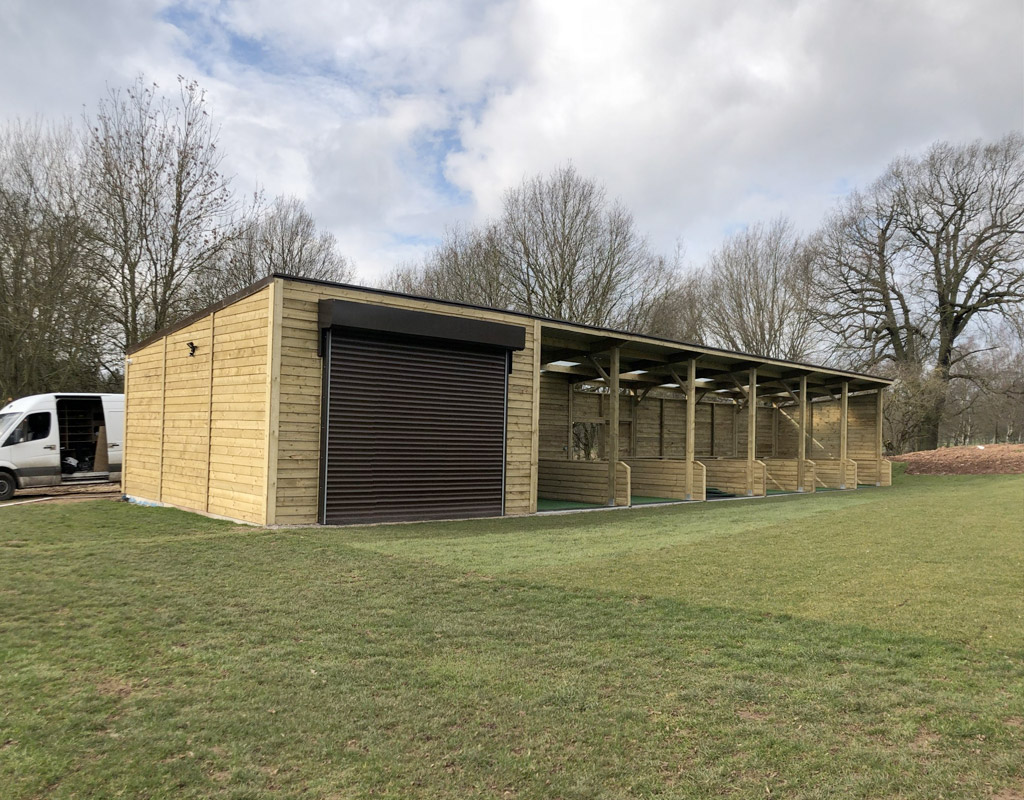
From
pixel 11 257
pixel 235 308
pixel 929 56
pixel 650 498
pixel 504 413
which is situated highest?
pixel 929 56

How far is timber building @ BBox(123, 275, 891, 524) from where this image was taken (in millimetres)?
9445

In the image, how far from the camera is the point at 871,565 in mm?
6934

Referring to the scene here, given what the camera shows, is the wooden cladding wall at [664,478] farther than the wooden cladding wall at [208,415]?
Yes

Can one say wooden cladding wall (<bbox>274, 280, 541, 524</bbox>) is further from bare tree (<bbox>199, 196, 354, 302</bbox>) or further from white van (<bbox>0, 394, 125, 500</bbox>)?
bare tree (<bbox>199, 196, 354, 302</bbox>)

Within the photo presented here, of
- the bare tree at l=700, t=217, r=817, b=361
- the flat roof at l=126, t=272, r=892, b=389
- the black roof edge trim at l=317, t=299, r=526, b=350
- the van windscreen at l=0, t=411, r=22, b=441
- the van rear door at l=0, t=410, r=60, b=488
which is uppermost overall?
the bare tree at l=700, t=217, r=817, b=361

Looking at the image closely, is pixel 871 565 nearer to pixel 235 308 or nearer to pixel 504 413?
pixel 504 413

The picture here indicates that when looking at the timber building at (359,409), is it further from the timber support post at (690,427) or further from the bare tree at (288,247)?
the bare tree at (288,247)

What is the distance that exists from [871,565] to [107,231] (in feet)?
69.5

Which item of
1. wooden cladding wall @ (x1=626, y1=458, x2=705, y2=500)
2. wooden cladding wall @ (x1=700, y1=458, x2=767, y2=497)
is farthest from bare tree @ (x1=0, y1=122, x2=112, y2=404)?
wooden cladding wall @ (x1=700, y1=458, x2=767, y2=497)

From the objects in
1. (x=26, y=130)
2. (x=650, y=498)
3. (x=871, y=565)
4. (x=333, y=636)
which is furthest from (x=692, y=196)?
(x=333, y=636)

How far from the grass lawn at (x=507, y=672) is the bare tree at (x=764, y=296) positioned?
24.0 m

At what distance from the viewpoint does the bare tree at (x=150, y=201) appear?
64.1 feet

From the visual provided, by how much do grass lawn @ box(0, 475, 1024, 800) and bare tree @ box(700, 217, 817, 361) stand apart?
2400 cm

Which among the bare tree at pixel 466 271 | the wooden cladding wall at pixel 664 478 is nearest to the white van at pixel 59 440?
the wooden cladding wall at pixel 664 478
